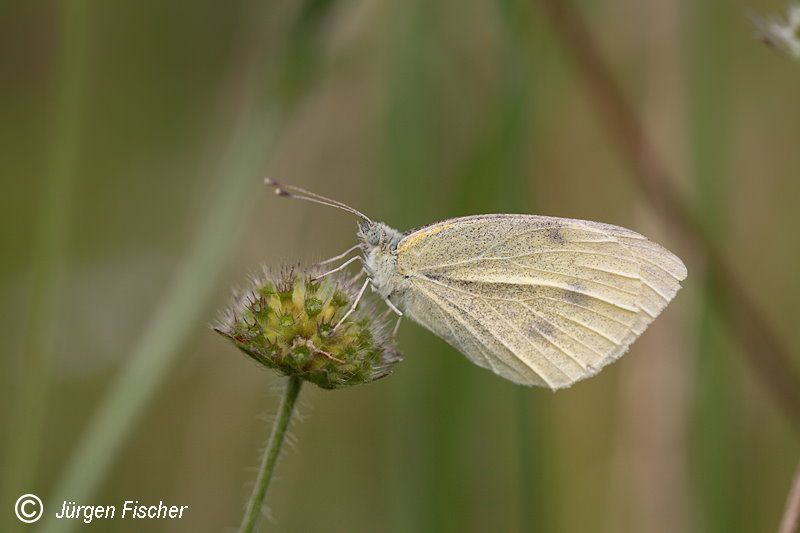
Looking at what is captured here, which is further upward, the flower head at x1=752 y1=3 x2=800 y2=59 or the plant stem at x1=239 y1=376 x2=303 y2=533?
the flower head at x1=752 y1=3 x2=800 y2=59

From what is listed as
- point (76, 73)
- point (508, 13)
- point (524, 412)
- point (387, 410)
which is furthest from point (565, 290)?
point (76, 73)

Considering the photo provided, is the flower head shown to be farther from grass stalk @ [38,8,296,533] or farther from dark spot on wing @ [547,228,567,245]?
grass stalk @ [38,8,296,533]

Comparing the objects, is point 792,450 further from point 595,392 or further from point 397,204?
point 397,204

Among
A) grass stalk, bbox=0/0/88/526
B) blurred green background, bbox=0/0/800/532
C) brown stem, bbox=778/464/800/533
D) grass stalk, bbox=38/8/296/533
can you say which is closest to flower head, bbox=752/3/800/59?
blurred green background, bbox=0/0/800/532

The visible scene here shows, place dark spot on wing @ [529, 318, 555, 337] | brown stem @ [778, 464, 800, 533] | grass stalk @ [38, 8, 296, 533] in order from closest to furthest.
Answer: brown stem @ [778, 464, 800, 533] → grass stalk @ [38, 8, 296, 533] → dark spot on wing @ [529, 318, 555, 337]

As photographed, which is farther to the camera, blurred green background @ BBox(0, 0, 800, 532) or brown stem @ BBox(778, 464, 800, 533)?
blurred green background @ BBox(0, 0, 800, 532)

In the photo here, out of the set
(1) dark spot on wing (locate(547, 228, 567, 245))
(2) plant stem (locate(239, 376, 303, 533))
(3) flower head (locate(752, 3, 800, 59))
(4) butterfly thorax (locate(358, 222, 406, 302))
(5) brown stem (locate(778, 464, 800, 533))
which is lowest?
(2) plant stem (locate(239, 376, 303, 533))

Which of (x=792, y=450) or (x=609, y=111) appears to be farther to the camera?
(x=792, y=450)
